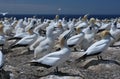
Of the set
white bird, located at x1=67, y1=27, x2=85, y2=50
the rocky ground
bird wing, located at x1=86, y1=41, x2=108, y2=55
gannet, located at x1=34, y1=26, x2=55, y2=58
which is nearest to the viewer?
the rocky ground

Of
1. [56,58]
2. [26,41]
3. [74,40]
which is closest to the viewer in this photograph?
[56,58]

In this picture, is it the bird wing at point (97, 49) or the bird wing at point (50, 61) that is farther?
the bird wing at point (97, 49)

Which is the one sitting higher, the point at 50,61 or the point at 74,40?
the point at 50,61

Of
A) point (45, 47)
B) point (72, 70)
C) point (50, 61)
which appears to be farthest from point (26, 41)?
point (50, 61)

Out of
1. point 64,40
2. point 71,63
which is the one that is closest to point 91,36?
point 71,63

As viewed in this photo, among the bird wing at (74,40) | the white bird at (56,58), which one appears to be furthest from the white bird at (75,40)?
the white bird at (56,58)

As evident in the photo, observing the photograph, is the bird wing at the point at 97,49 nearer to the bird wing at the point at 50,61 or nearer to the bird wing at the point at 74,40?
the bird wing at the point at 50,61

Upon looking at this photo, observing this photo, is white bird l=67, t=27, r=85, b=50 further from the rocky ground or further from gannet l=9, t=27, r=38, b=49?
gannet l=9, t=27, r=38, b=49

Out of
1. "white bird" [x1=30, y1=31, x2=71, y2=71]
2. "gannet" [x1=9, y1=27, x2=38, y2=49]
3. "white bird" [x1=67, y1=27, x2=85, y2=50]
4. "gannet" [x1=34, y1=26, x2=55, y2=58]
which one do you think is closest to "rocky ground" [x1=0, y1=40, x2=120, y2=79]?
"white bird" [x1=30, y1=31, x2=71, y2=71]

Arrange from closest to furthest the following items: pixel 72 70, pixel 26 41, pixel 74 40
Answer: pixel 72 70 → pixel 74 40 → pixel 26 41

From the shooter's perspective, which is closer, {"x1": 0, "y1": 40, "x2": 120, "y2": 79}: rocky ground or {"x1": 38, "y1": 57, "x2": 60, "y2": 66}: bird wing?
{"x1": 38, "y1": 57, "x2": 60, "y2": 66}: bird wing

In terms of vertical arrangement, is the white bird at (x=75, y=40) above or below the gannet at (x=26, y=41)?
above

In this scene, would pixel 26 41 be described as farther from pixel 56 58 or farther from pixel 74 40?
pixel 56 58

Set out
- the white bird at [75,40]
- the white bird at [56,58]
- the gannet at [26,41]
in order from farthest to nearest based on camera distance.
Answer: the gannet at [26,41], the white bird at [75,40], the white bird at [56,58]
